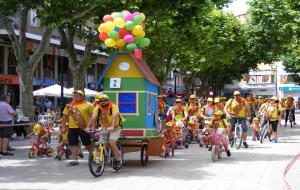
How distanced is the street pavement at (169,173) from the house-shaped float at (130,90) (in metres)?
0.96

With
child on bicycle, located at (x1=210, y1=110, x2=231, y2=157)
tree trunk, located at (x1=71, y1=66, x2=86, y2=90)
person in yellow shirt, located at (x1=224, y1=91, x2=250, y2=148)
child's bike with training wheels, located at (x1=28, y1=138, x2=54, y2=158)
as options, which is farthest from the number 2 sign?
tree trunk, located at (x1=71, y1=66, x2=86, y2=90)

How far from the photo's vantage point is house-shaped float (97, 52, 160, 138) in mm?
13414

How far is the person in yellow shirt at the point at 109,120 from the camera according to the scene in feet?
39.4

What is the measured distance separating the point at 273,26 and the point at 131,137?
26918 millimetres

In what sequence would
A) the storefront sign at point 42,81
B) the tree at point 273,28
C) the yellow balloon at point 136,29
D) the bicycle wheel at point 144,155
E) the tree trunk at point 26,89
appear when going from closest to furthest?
the bicycle wheel at point 144,155 → the yellow balloon at point 136,29 → the tree trunk at point 26,89 → the tree at point 273,28 → the storefront sign at point 42,81

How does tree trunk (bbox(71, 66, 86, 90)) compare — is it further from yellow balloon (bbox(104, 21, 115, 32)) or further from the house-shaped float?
yellow balloon (bbox(104, 21, 115, 32))

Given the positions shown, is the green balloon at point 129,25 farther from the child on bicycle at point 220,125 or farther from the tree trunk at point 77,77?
the tree trunk at point 77,77

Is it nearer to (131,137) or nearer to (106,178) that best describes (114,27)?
(131,137)

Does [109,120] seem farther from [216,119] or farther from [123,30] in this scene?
[216,119]

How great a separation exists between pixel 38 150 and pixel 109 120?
14.5ft

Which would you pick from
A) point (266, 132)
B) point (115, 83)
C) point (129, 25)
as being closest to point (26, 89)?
point (266, 132)

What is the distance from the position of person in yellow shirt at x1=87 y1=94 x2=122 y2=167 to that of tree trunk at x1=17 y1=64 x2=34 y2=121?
13257 millimetres

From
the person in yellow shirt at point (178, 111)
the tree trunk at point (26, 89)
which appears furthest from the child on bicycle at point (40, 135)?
the tree trunk at point (26, 89)

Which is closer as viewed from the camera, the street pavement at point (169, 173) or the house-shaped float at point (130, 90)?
the street pavement at point (169, 173)
